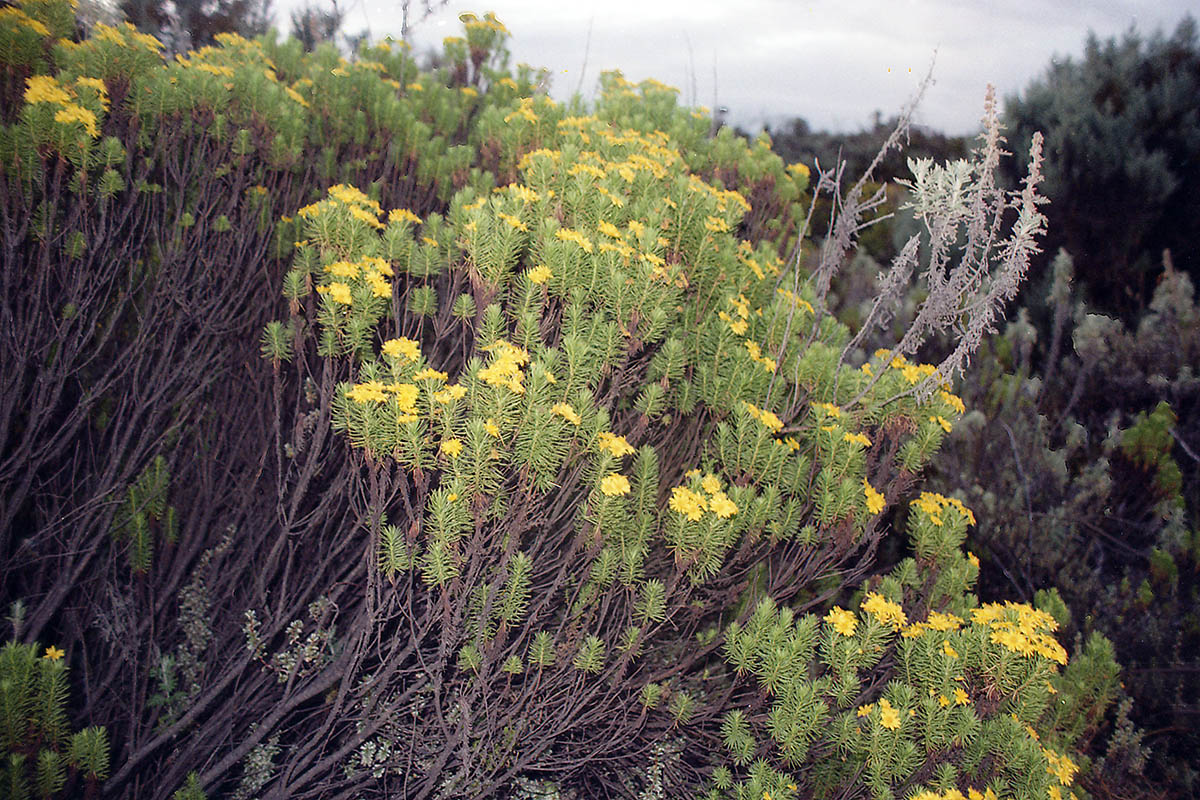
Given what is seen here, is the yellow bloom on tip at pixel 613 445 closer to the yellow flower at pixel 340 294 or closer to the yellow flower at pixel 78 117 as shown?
the yellow flower at pixel 340 294

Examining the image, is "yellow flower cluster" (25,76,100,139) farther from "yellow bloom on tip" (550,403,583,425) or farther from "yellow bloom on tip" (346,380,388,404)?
"yellow bloom on tip" (550,403,583,425)

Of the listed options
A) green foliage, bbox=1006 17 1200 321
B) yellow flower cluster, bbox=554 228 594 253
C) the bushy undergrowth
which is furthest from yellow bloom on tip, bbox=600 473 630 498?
green foliage, bbox=1006 17 1200 321

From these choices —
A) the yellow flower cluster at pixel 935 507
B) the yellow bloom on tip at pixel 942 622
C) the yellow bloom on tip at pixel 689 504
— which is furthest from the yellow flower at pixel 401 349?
the yellow flower cluster at pixel 935 507

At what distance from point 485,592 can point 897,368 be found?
2045 mm

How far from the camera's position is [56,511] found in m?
2.74

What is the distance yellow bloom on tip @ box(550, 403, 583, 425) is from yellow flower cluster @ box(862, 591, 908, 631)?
1.17 metres

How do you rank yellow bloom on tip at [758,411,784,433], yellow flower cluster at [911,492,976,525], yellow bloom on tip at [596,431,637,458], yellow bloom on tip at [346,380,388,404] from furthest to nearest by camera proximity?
yellow flower cluster at [911,492,976,525] < yellow bloom on tip at [758,411,784,433] < yellow bloom on tip at [596,431,637,458] < yellow bloom on tip at [346,380,388,404]

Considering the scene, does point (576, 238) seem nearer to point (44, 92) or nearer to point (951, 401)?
point (951, 401)

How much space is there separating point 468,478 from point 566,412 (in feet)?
1.12

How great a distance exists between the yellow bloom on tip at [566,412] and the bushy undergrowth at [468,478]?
0.12 feet

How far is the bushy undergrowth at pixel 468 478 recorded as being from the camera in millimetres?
2363

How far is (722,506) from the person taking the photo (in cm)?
233

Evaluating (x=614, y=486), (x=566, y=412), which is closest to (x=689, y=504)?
(x=614, y=486)

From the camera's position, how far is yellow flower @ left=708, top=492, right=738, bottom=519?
2.32m
